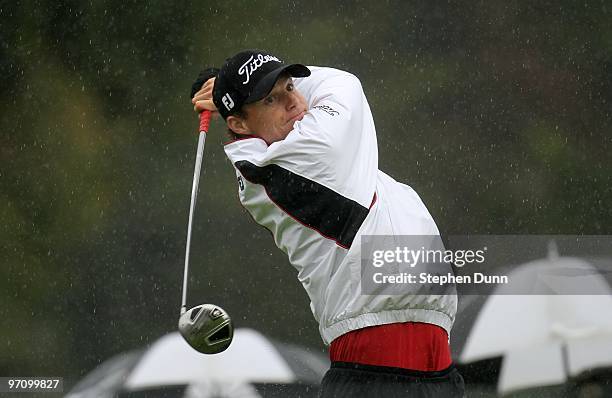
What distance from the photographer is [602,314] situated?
14.1 feet

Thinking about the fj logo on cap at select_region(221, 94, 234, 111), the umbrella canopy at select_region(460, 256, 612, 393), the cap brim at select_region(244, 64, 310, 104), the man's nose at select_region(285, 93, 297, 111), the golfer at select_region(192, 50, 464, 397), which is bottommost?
the umbrella canopy at select_region(460, 256, 612, 393)

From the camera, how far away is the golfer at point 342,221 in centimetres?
251

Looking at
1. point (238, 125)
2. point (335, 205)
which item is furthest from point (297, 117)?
point (335, 205)

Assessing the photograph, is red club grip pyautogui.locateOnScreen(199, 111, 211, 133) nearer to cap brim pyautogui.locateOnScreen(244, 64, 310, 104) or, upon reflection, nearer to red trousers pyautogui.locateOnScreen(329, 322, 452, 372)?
cap brim pyautogui.locateOnScreen(244, 64, 310, 104)

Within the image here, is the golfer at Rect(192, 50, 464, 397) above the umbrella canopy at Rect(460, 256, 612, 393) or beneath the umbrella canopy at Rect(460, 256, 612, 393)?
above

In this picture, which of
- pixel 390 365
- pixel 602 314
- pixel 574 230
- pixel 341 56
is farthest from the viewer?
pixel 341 56

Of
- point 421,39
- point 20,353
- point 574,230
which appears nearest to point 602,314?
point 574,230

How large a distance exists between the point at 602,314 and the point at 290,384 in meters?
1.27

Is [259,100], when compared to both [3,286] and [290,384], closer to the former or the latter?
[290,384]

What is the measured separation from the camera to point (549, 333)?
4324mm

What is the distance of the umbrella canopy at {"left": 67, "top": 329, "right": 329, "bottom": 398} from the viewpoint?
174 inches

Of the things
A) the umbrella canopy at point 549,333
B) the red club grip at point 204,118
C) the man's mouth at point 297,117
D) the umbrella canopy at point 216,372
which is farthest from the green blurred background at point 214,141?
the man's mouth at point 297,117

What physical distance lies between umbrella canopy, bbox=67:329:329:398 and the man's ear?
192 centimetres

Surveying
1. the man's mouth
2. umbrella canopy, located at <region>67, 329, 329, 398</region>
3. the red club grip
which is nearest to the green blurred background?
umbrella canopy, located at <region>67, 329, 329, 398</region>
